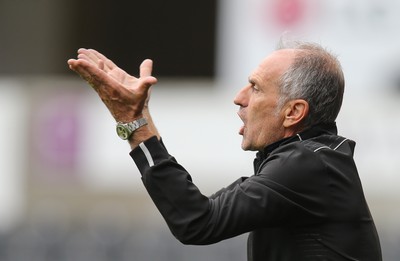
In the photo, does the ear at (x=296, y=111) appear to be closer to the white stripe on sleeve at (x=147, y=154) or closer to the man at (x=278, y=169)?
the man at (x=278, y=169)

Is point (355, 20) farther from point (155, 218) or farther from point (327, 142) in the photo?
point (327, 142)

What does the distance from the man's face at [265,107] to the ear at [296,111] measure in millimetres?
20

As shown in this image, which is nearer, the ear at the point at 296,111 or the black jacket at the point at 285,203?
the black jacket at the point at 285,203

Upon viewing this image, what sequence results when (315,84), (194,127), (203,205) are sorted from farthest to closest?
(194,127)
(315,84)
(203,205)

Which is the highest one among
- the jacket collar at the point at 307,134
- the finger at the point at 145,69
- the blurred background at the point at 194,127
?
the finger at the point at 145,69

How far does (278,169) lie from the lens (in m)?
4.05

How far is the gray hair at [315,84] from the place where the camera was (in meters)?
4.16

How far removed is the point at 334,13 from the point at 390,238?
11.1 ft

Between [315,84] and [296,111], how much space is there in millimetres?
113

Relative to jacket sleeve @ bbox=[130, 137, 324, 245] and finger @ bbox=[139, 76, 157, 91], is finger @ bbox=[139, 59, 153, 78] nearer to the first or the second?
finger @ bbox=[139, 76, 157, 91]

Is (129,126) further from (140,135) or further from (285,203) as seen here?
(285,203)

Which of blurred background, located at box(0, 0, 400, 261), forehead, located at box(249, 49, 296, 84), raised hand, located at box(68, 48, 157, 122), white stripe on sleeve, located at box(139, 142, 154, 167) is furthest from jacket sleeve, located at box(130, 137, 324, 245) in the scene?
blurred background, located at box(0, 0, 400, 261)

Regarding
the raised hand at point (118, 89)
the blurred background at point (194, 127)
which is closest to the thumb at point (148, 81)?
the raised hand at point (118, 89)

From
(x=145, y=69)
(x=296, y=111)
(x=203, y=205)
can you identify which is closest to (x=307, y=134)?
(x=296, y=111)
